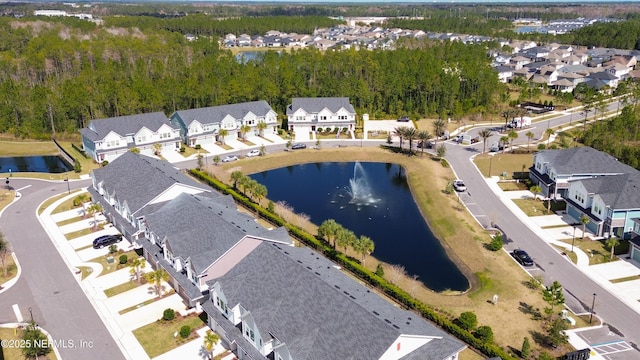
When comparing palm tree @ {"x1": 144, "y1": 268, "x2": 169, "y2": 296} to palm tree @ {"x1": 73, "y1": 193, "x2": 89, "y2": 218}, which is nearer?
palm tree @ {"x1": 144, "y1": 268, "x2": 169, "y2": 296}

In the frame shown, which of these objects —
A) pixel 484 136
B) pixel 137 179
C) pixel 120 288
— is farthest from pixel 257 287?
pixel 484 136

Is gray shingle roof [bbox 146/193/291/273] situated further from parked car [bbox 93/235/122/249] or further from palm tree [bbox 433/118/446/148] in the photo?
palm tree [bbox 433/118/446/148]

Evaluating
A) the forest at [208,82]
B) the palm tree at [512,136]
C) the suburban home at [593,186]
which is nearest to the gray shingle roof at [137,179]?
the forest at [208,82]

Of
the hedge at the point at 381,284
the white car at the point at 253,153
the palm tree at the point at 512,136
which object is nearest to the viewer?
the hedge at the point at 381,284

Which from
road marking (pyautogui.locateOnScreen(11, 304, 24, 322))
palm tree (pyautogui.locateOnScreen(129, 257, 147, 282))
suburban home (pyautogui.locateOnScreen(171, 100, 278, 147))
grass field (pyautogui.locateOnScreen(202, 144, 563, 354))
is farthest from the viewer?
suburban home (pyautogui.locateOnScreen(171, 100, 278, 147))

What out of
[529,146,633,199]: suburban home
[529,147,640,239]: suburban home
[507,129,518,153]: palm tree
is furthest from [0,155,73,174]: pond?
[507,129,518,153]: palm tree

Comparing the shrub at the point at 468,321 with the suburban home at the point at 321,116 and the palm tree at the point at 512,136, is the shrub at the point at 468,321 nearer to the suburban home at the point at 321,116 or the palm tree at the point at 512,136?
the palm tree at the point at 512,136

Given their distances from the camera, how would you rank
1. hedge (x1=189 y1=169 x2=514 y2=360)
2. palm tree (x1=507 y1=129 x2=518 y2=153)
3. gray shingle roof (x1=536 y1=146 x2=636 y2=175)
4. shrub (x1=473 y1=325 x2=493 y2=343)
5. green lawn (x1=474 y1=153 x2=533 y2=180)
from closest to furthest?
hedge (x1=189 y1=169 x2=514 y2=360) < shrub (x1=473 y1=325 x2=493 y2=343) < gray shingle roof (x1=536 y1=146 x2=636 y2=175) < green lawn (x1=474 y1=153 x2=533 y2=180) < palm tree (x1=507 y1=129 x2=518 y2=153)
